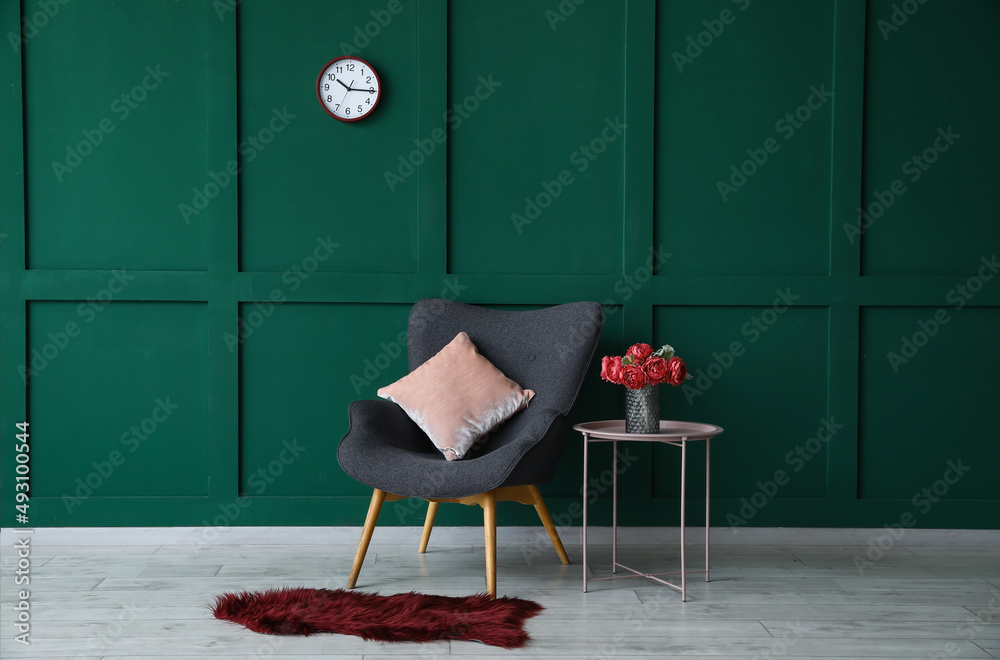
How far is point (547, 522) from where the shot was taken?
2.71 metres

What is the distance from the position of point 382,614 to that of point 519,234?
5.17 feet

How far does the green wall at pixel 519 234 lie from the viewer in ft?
9.84

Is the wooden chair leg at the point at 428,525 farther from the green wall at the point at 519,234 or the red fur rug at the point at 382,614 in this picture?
the red fur rug at the point at 382,614

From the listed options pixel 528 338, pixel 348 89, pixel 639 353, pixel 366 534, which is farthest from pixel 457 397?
pixel 348 89

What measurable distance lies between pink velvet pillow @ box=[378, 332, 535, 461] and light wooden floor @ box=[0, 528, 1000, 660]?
0.50 meters

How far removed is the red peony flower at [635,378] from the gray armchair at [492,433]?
9.3 inches

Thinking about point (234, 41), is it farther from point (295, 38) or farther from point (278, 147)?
point (278, 147)

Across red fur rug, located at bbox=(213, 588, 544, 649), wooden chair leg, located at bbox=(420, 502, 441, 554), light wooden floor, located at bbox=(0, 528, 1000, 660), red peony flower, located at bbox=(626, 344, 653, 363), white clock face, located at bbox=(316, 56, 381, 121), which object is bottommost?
light wooden floor, located at bbox=(0, 528, 1000, 660)

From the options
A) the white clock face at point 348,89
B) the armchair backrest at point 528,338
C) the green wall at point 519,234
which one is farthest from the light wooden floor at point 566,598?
the white clock face at point 348,89

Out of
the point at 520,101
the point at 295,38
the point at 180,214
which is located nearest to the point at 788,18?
the point at 520,101

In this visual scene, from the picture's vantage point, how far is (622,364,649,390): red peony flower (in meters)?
A: 2.50

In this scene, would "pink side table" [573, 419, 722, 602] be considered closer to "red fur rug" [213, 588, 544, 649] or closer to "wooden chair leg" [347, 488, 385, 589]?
"red fur rug" [213, 588, 544, 649]

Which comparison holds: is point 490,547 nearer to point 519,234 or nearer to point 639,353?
point 639,353

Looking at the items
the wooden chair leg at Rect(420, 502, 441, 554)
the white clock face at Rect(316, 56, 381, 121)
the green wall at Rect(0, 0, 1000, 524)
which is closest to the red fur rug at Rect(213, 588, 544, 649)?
the wooden chair leg at Rect(420, 502, 441, 554)
